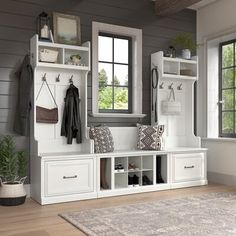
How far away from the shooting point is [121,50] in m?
4.87

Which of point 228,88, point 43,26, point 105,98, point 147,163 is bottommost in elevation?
point 147,163

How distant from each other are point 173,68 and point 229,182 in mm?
1887

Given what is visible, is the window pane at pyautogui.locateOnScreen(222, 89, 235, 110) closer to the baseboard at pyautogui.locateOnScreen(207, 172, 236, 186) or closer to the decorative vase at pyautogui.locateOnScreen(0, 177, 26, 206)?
the baseboard at pyautogui.locateOnScreen(207, 172, 236, 186)

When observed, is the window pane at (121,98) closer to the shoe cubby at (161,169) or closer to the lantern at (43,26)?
the shoe cubby at (161,169)

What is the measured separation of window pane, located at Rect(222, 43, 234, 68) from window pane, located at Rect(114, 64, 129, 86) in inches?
61.2

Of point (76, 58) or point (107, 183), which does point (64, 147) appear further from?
point (76, 58)

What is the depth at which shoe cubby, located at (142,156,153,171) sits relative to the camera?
443cm

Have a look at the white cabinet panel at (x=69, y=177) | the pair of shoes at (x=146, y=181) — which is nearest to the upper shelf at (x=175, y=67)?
the pair of shoes at (x=146, y=181)

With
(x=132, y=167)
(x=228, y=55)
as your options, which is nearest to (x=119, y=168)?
(x=132, y=167)

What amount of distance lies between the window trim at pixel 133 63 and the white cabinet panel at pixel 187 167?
32.7 inches

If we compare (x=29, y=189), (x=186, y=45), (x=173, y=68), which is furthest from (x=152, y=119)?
(x=29, y=189)

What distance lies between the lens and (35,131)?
13.3 feet

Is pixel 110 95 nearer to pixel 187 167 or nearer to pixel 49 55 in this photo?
pixel 49 55

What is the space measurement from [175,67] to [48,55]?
204 cm
